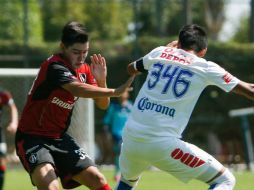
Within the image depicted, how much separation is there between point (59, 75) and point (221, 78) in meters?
1.40

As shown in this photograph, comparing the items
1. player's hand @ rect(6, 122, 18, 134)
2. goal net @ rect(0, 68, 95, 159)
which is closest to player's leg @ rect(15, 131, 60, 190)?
player's hand @ rect(6, 122, 18, 134)

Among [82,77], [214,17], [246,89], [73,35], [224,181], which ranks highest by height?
[73,35]

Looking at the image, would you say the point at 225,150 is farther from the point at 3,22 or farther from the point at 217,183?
the point at 217,183

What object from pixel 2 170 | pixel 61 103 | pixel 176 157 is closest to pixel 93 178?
pixel 61 103

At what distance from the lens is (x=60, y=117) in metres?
7.77

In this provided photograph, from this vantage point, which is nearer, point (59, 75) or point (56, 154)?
point (59, 75)

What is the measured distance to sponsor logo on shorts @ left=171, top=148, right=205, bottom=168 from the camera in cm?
725

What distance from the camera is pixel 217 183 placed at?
7.32 m

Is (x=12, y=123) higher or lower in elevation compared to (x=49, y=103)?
lower

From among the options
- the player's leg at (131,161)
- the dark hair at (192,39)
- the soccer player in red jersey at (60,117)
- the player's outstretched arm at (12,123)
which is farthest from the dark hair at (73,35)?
the player's outstretched arm at (12,123)

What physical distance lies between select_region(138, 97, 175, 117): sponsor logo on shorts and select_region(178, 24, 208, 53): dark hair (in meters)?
0.55

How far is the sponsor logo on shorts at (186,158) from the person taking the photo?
725 centimetres

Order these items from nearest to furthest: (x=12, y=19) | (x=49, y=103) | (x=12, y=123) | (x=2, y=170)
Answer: (x=49, y=103) < (x=12, y=123) < (x=2, y=170) < (x=12, y=19)

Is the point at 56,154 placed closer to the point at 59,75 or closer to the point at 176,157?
the point at 59,75
